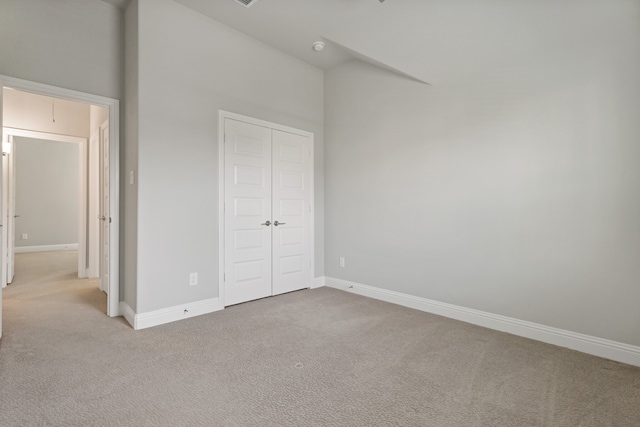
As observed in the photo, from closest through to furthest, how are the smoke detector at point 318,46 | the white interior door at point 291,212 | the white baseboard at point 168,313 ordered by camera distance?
the white baseboard at point 168,313
the smoke detector at point 318,46
the white interior door at point 291,212

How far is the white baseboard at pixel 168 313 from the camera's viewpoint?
2.89 metres

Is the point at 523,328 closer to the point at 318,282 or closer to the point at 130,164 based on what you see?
the point at 318,282

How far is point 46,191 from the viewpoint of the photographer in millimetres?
7883

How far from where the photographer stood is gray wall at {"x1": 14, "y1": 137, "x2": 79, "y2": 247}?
758 cm

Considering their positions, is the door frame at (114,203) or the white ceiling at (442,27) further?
the door frame at (114,203)

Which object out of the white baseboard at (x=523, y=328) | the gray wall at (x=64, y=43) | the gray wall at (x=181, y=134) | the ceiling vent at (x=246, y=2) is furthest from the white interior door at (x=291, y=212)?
the gray wall at (x=64, y=43)

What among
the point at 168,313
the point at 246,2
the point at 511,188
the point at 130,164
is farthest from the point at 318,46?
the point at 168,313

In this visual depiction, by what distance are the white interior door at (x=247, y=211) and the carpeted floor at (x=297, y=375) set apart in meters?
0.53

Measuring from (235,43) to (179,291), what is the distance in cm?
278

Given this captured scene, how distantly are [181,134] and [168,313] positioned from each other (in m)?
1.77

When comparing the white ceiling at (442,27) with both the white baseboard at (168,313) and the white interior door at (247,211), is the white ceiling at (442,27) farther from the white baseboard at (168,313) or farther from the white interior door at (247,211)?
the white baseboard at (168,313)

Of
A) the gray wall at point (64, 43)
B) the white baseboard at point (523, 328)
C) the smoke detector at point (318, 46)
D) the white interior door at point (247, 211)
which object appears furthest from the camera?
the smoke detector at point (318, 46)

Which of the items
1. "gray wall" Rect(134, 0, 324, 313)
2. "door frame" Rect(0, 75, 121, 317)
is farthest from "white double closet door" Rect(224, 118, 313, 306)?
"door frame" Rect(0, 75, 121, 317)

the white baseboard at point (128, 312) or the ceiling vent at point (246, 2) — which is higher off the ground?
the ceiling vent at point (246, 2)
